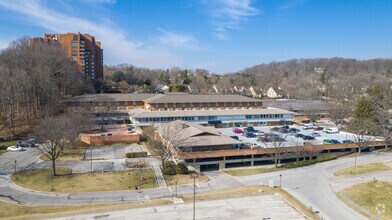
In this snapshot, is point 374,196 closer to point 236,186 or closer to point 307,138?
point 236,186

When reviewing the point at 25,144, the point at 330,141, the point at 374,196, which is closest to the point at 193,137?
the point at 330,141

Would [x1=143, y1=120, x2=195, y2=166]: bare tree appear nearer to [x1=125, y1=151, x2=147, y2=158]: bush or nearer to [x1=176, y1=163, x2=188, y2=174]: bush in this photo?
[x1=125, y1=151, x2=147, y2=158]: bush

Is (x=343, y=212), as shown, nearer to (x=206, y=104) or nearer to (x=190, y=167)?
(x=190, y=167)

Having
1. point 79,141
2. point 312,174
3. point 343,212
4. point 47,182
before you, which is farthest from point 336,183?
point 79,141

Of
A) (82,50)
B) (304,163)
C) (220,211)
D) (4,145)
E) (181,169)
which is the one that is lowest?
(220,211)

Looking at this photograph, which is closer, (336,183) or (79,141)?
(336,183)

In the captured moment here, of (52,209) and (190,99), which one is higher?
(190,99)

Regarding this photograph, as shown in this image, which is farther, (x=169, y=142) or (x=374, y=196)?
(x=169, y=142)

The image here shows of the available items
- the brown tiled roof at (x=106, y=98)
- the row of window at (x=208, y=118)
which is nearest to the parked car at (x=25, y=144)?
the row of window at (x=208, y=118)
